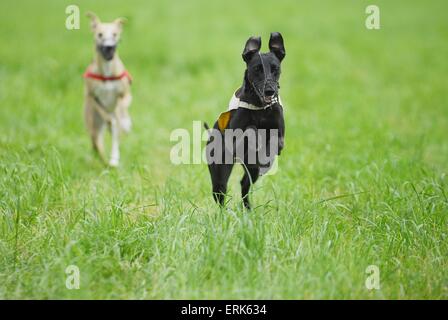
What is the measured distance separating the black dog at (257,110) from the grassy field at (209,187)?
0.44 meters

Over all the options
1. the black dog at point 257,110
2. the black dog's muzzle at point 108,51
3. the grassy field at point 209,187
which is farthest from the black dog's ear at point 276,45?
Answer: the black dog's muzzle at point 108,51

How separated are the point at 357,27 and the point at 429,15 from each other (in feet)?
14.1

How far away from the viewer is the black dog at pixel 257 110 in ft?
12.2

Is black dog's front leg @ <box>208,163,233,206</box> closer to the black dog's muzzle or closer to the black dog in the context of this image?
the black dog

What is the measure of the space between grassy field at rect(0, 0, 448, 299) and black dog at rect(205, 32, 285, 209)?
44cm

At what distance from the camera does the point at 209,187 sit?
5.54 meters

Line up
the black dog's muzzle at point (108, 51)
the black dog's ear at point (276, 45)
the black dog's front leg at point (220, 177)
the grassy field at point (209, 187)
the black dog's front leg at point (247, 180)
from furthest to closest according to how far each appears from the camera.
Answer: the black dog's muzzle at point (108, 51), the black dog's front leg at point (247, 180), the black dog's front leg at point (220, 177), the black dog's ear at point (276, 45), the grassy field at point (209, 187)

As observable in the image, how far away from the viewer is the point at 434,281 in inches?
150

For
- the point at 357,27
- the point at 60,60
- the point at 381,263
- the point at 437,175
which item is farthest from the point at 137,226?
the point at 357,27

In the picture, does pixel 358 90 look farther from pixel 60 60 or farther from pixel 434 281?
pixel 434 281

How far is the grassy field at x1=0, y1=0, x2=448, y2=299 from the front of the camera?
12.2 feet

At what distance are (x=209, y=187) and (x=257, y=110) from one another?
1805mm

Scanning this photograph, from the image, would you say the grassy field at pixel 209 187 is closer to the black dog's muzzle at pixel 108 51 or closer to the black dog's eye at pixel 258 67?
the black dog's eye at pixel 258 67

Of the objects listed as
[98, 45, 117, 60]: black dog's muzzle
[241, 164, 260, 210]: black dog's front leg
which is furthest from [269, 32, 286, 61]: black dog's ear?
[98, 45, 117, 60]: black dog's muzzle
